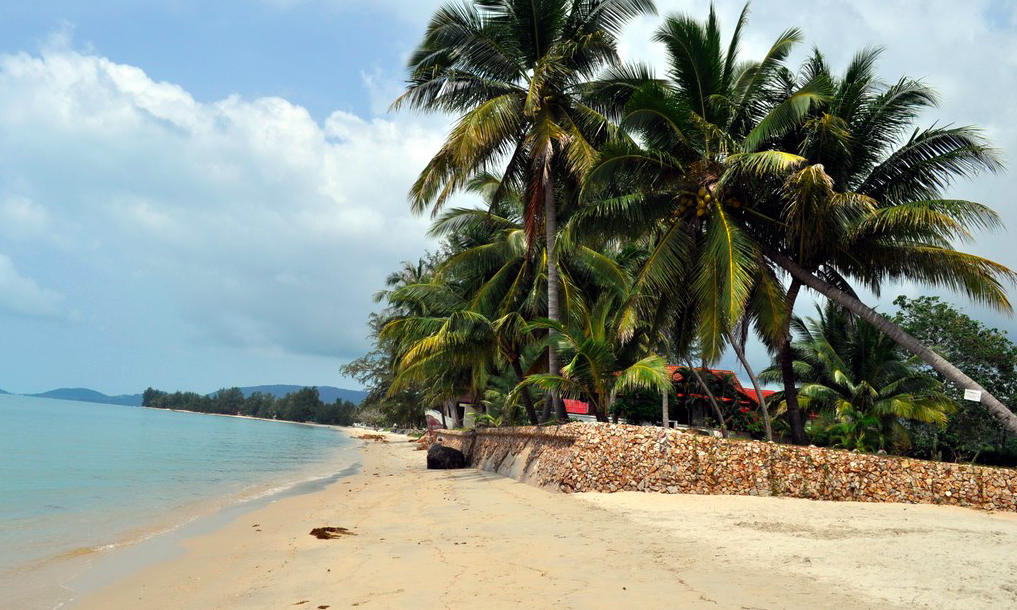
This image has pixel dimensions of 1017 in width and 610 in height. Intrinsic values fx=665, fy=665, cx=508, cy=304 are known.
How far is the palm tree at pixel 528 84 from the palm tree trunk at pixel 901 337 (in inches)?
229

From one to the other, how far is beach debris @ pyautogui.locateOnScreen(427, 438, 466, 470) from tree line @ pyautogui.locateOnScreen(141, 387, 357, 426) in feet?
390

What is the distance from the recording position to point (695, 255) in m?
15.2

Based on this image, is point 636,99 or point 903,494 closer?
point 903,494

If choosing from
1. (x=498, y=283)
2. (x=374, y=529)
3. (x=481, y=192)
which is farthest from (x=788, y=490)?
(x=481, y=192)

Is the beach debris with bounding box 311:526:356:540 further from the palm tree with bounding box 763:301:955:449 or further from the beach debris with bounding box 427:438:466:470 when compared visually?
the palm tree with bounding box 763:301:955:449

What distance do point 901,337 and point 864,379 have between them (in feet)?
34.3

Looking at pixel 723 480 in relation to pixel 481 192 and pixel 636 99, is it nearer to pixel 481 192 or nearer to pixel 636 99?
pixel 636 99

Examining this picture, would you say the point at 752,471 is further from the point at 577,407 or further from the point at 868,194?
the point at 577,407

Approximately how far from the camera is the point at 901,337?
501 inches

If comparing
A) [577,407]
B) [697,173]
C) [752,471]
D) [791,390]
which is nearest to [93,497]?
[752,471]

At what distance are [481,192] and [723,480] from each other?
49.6ft

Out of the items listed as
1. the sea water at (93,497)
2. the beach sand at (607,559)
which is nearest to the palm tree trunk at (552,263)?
the beach sand at (607,559)

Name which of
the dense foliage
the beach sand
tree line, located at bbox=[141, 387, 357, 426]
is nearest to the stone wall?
the beach sand

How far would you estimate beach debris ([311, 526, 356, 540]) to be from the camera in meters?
9.15
